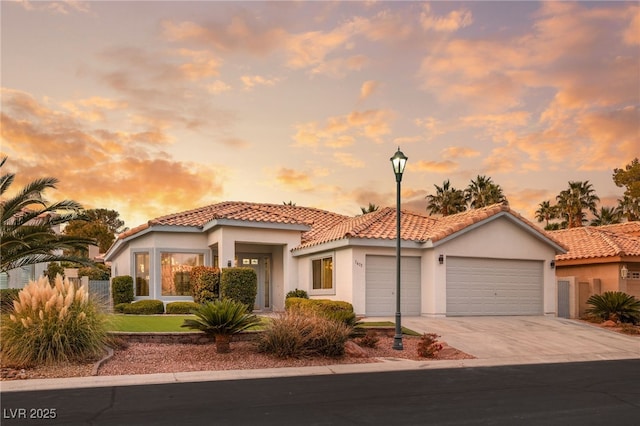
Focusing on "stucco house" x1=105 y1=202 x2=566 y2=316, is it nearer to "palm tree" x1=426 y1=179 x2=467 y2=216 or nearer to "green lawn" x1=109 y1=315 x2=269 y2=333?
"green lawn" x1=109 y1=315 x2=269 y2=333

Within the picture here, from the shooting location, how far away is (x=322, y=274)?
24.5 metres

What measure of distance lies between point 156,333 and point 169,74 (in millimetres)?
9430

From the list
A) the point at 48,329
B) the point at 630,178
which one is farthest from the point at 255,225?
the point at 630,178

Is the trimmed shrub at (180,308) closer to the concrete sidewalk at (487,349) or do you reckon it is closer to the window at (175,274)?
the window at (175,274)

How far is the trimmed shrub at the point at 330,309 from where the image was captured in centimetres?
1581

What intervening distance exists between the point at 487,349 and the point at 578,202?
150 ft

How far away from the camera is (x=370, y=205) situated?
4800 centimetres

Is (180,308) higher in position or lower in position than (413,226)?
lower

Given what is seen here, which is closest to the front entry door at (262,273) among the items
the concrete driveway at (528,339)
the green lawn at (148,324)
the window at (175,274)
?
the window at (175,274)

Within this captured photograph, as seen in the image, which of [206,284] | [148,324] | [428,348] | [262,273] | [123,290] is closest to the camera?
[428,348]

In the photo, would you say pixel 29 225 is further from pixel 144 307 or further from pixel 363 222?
pixel 363 222

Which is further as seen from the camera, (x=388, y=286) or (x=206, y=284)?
(x=206, y=284)

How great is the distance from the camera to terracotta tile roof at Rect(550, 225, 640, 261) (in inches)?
1030

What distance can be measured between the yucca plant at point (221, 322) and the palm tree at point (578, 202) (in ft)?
165
